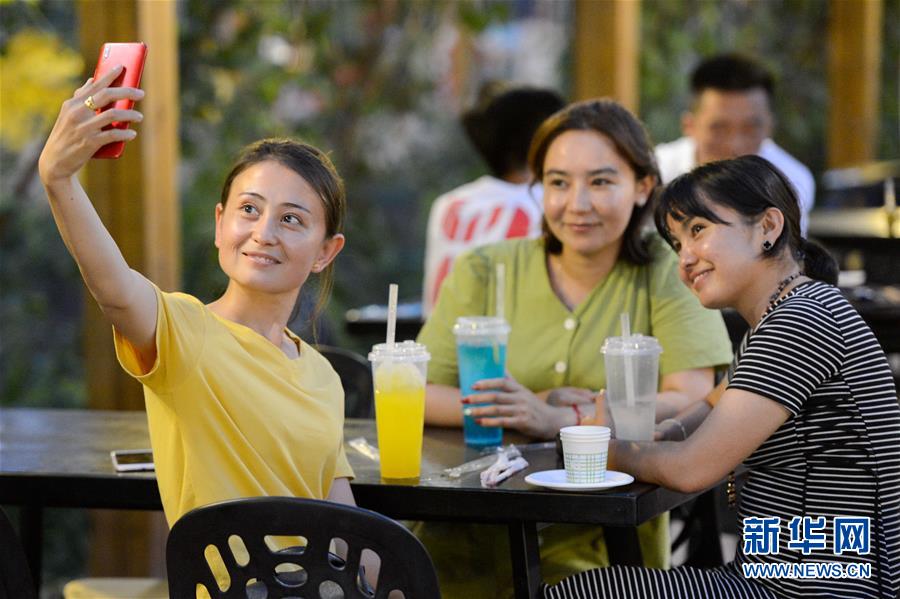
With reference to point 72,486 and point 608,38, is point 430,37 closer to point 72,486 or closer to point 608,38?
point 608,38

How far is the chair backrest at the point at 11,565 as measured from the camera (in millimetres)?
1962

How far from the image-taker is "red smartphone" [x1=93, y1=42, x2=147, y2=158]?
1753mm

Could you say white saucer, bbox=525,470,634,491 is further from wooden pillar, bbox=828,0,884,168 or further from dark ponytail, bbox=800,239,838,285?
wooden pillar, bbox=828,0,884,168

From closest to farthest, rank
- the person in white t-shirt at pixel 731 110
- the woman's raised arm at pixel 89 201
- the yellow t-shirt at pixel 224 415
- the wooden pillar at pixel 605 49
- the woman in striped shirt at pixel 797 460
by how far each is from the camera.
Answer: the woman's raised arm at pixel 89 201 → the yellow t-shirt at pixel 224 415 → the woman in striped shirt at pixel 797 460 → the wooden pillar at pixel 605 49 → the person in white t-shirt at pixel 731 110

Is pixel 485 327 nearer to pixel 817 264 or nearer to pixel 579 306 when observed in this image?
pixel 579 306

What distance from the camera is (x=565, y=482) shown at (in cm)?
209

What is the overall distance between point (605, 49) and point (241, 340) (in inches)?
101

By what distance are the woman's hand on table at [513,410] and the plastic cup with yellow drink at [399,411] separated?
0.26m

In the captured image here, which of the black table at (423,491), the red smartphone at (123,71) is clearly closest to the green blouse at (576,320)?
the black table at (423,491)

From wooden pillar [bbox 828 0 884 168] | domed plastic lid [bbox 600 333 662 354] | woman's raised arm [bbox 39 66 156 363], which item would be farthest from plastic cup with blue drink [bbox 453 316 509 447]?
wooden pillar [bbox 828 0 884 168]

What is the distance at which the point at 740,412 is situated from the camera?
2.05 meters

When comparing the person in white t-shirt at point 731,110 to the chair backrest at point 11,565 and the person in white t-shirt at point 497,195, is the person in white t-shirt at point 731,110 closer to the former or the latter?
the person in white t-shirt at point 497,195

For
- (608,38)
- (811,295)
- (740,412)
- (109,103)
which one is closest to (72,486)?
(109,103)

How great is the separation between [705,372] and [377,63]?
4479 mm
